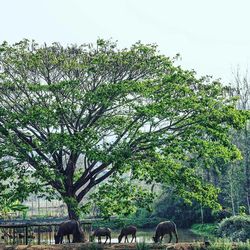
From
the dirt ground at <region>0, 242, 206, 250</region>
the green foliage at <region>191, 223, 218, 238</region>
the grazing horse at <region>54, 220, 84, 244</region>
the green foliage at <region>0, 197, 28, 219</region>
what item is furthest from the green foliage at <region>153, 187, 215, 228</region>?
the green foliage at <region>0, 197, 28, 219</region>

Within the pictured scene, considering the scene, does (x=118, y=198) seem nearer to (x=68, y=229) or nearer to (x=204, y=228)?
(x=68, y=229)

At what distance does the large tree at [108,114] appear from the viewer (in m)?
22.1

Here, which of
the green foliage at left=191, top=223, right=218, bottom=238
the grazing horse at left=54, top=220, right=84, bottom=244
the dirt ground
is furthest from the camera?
the green foliage at left=191, top=223, right=218, bottom=238

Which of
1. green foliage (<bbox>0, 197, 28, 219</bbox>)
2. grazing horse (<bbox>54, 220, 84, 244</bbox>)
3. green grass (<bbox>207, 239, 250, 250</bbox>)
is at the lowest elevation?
green grass (<bbox>207, 239, 250, 250</bbox>)

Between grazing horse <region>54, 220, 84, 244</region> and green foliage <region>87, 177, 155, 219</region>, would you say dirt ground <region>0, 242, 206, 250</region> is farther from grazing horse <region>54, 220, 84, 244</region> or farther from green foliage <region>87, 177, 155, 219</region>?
green foliage <region>87, 177, 155, 219</region>

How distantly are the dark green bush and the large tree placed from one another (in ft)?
20.9

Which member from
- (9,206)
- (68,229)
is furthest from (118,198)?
(9,206)

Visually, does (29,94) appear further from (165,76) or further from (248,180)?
(248,180)

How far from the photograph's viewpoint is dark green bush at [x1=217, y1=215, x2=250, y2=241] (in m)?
29.2

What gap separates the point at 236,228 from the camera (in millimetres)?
30859

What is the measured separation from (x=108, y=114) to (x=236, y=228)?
12.3 metres

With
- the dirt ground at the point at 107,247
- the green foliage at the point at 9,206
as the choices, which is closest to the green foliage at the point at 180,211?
the dirt ground at the point at 107,247

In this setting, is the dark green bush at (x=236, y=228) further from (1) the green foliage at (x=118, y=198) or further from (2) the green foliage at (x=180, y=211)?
(2) the green foliage at (x=180, y=211)

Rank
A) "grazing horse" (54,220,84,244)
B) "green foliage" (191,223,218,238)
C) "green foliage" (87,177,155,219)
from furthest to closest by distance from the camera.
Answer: "green foliage" (191,223,218,238) < "green foliage" (87,177,155,219) < "grazing horse" (54,220,84,244)
